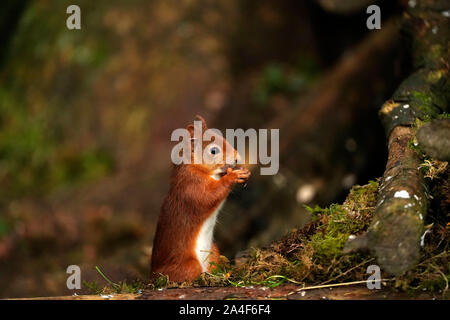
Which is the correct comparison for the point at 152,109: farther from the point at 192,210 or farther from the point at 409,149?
the point at 409,149

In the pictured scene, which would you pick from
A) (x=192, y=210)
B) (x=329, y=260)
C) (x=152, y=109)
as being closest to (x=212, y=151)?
(x=192, y=210)

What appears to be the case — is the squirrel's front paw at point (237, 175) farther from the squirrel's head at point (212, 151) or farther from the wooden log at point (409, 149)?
the wooden log at point (409, 149)

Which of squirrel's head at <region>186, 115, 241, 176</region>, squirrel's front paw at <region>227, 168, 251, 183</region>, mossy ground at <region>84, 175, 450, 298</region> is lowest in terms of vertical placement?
mossy ground at <region>84, 175, 450, 298</region>

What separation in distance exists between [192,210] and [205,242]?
1.00ft

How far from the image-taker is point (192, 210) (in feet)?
15.5

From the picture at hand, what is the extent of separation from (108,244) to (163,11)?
4.88 meters

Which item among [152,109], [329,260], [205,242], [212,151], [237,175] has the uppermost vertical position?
[152,109]

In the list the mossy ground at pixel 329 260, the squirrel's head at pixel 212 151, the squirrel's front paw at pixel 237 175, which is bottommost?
the mossy ground at pixel 329 260

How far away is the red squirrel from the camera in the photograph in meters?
4.67

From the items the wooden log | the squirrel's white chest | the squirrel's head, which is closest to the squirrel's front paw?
the squirrel's head

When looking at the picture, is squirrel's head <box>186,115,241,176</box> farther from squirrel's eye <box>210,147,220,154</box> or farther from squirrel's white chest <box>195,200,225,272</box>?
squirrel's white chest <box>195,200,225,272</box>

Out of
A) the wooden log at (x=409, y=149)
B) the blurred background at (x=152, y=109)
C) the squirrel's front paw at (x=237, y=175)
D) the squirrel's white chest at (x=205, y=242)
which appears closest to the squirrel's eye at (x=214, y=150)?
the squirrel's front paw at (x=237, y=175)

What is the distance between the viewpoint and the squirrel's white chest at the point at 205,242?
476 centimetres

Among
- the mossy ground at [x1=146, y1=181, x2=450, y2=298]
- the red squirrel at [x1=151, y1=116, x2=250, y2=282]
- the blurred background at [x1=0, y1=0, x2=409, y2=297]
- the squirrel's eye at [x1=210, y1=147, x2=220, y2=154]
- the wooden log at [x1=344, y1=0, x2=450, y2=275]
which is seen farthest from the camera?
the blurred background at [x1=0, y1=0, x2=409, y2=297]
